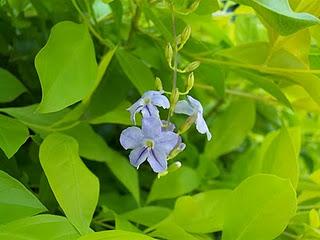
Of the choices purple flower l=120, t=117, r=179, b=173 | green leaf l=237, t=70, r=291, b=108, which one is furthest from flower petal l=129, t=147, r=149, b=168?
green leaf l=237, t=70, r=291, b=108

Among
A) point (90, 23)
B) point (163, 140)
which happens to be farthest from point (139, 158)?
point (90, 23)

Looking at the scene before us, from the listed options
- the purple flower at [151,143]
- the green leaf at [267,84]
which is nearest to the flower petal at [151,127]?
the purple flower at [151,143]

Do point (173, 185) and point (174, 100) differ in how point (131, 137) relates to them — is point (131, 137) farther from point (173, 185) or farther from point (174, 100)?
point (173, 185)

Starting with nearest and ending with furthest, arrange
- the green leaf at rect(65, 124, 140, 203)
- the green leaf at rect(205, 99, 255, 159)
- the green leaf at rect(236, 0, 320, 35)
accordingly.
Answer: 1. the green leaf at rect(236, 0, 320, 35)
2. the green leaf at rect(65, 124, 140, 203)
3. the green leaf at rect(205, 99, 255, 159)

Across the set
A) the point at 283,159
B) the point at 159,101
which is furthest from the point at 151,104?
the point at 283,159

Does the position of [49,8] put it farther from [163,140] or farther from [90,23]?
[163,140]

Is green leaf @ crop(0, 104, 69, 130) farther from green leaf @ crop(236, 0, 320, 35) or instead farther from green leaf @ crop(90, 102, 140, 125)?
green leaf @ crop(236, 0, 320, 35)
